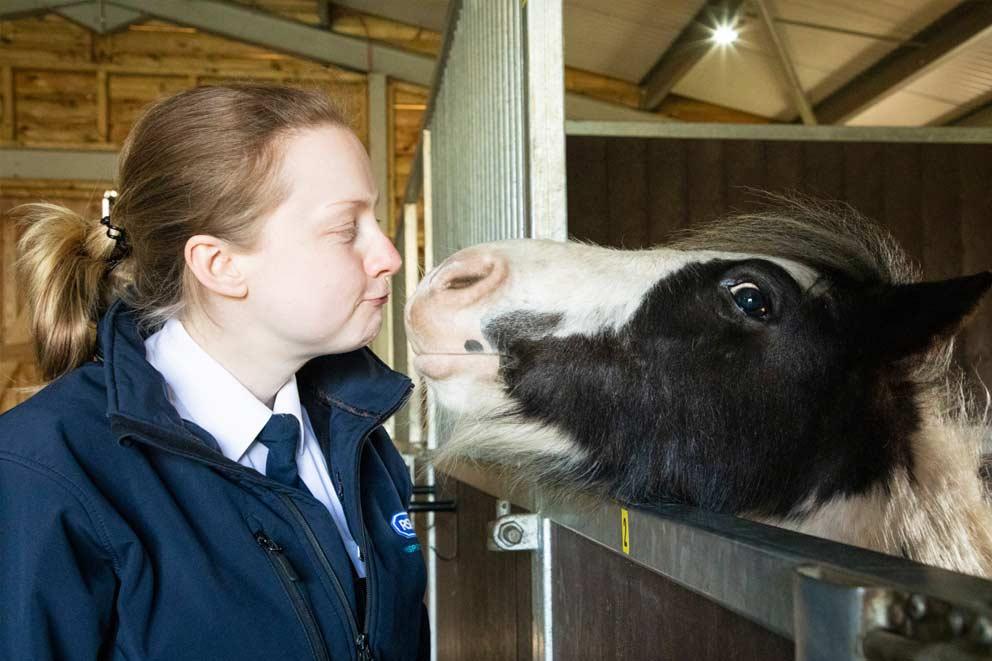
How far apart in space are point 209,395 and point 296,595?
0.32 m

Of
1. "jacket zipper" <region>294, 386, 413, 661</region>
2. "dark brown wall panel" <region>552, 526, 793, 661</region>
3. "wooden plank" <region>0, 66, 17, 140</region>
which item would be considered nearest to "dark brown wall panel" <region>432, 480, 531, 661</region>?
"dark brown wall panel" <region>552, 526, 793, 661</region>

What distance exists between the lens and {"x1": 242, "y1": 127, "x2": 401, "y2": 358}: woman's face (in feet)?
4.32

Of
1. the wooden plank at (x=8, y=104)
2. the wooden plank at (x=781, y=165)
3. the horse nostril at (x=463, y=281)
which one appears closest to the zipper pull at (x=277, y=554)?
the horse nostril at (x=463, y=281)

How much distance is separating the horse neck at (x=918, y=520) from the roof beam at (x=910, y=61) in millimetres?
5937

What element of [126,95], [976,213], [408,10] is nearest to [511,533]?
[976,213]

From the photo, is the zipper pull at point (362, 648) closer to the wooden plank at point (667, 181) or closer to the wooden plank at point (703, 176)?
the wooden plank at point (667, 181)

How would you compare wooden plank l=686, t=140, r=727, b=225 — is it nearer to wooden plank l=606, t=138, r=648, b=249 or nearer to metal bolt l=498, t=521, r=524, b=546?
wooden plank l=606, t=138, r=648, b=249

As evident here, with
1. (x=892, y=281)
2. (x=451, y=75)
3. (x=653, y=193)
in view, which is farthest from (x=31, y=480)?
(x=653, y=193)

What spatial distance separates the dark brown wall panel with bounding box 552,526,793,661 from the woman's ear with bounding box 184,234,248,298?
64 cm

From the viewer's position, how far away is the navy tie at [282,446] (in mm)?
1324

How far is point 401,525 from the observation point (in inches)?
58.9

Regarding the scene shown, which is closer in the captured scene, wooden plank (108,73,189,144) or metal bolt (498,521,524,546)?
metal bolt (498,521,524,546)

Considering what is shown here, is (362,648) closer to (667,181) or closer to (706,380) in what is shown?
(706,380)

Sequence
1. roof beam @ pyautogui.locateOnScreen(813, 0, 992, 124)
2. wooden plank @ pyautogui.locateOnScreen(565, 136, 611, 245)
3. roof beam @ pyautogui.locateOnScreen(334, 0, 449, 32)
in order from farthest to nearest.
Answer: roof beam @ pyautogui.locateOnScreen(334, 0, 449, 32)
roof beam @ pyautogui.locateOnScreen(813, 0, 992, 124)
wooden plank @ pyautogui.locateOnScreen(565, 136, 611, 245)
